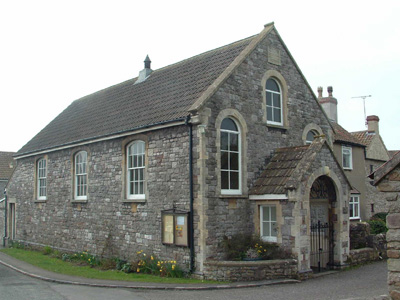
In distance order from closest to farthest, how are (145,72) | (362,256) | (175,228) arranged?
(175,228), (362,256), (145,72)

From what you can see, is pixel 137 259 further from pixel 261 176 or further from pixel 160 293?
pixel 261 176

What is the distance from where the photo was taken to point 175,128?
15.4m

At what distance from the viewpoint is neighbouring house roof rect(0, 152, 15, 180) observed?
42.2 metres

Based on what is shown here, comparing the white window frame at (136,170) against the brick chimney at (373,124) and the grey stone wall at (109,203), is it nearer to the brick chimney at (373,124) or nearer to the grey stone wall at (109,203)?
the grey stone wall at (109,203)

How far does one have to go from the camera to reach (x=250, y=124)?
636 inches

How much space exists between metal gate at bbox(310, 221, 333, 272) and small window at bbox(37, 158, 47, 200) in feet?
46.5

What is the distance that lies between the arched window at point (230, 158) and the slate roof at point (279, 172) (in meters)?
0.74

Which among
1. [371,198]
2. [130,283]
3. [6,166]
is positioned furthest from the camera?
[6,166]

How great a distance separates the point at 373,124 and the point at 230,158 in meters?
26.0

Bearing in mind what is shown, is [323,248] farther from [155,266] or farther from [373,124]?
[373,124]

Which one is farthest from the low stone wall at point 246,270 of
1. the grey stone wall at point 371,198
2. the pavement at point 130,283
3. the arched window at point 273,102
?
the grey stone wall at point 371,198

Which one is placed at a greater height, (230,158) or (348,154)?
(348,154)

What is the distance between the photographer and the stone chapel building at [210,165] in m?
14.5

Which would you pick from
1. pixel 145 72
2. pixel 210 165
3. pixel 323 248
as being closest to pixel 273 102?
pixel 210 165
